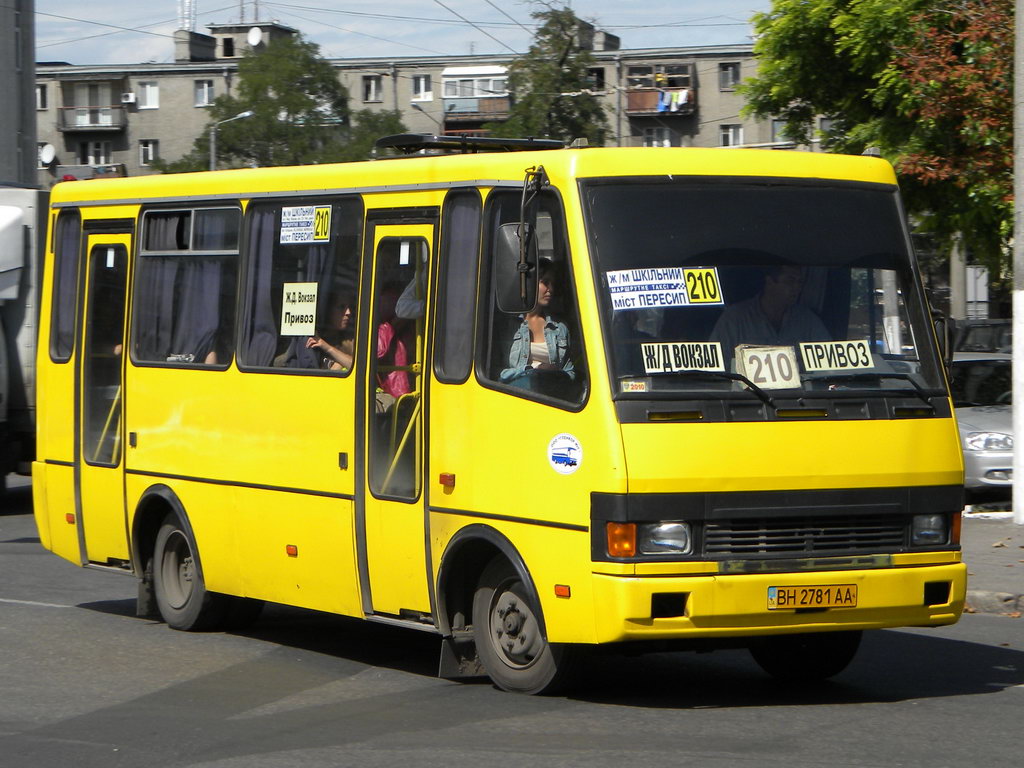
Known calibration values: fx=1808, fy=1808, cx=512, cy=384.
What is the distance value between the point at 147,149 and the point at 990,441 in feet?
271

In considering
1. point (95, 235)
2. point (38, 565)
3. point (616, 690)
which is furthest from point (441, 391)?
point (38, 565)

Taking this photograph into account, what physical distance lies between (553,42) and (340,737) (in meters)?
65.0

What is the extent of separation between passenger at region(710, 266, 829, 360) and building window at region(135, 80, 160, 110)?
3549 inches

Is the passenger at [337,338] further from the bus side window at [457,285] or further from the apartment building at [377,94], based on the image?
the apartment building at [377,94]

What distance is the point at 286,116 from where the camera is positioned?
279ft

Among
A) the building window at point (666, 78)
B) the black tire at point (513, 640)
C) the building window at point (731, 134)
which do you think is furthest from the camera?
the building window at point (666, 78)

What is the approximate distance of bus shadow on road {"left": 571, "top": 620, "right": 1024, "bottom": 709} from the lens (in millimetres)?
8320

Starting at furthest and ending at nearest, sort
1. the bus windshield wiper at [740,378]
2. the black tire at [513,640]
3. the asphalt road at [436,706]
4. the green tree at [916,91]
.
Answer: the green tree at [916,91]
the black tire at [513,640]
the bus windshield wiper at [740,378]
the asphalt road at [436,706]

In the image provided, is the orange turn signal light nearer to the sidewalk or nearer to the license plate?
the license plate

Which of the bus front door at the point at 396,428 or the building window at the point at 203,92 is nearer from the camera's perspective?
the bus front door at the point at 396,428

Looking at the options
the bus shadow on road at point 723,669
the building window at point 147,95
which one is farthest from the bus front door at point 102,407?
the building window at point 147,95

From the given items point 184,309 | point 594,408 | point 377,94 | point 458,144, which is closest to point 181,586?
point 184,309

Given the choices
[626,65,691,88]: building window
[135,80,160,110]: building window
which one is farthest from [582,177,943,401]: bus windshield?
[135,80,160,110]: building window

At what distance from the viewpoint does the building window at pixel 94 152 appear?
95438 mm
